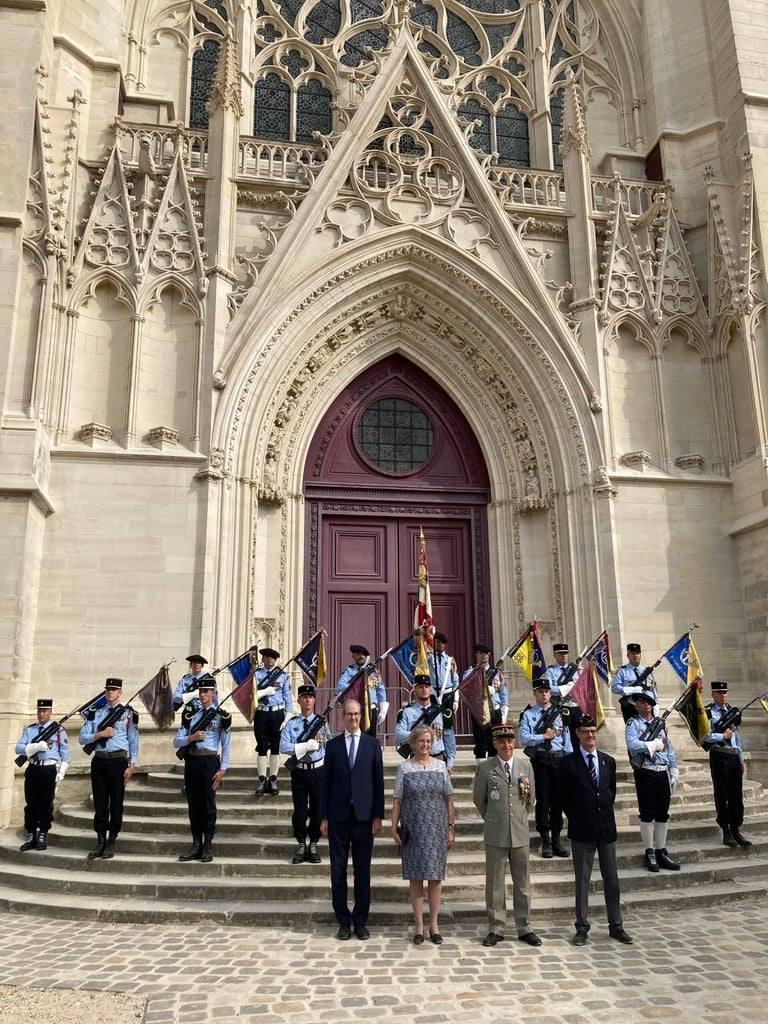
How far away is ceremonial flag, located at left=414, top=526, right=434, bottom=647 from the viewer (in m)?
10.7

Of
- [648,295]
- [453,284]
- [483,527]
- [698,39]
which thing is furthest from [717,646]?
[698,39]

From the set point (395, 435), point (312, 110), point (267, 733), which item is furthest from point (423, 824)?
point (312, 110)

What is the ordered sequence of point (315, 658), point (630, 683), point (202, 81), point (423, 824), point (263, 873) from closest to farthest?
point (423, 824)
point (263, 873)
point (630, 683)
point (315, 658)
point (202, 81)

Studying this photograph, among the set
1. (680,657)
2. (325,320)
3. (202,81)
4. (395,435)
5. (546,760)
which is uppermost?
(202,81)

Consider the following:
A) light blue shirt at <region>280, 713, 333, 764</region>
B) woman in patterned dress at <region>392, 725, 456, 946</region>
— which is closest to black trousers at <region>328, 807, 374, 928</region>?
woman in patterned dress at <region>392, 725, 456, 946</region>

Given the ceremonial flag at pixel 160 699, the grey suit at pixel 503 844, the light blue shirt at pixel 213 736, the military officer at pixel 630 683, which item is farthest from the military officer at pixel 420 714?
the ceremonial flag at pixel 160 699

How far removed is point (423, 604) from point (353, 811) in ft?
17.1

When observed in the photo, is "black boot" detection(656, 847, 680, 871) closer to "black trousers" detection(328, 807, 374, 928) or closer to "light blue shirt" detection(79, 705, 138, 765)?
"black trousers" detection(328, 807, 374, 928)

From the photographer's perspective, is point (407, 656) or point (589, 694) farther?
point (407, 656)

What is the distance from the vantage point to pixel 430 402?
14938 millimetres

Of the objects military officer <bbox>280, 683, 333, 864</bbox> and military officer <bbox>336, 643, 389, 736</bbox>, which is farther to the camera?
military officer <bbox>336, 643, 389, 736</bbox>

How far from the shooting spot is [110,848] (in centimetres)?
816

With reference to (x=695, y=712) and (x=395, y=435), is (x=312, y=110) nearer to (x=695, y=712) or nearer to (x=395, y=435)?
(x=395, y=435)

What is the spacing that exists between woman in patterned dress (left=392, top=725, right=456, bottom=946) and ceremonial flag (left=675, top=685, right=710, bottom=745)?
3837 mm
